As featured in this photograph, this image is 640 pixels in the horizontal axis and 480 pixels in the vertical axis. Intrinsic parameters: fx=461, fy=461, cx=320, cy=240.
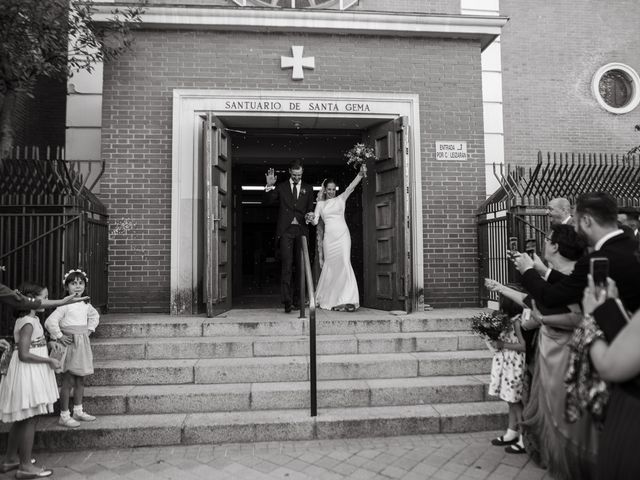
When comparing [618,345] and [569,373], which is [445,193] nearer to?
[569,373]

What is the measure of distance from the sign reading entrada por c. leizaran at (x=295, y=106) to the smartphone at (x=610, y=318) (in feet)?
19.0

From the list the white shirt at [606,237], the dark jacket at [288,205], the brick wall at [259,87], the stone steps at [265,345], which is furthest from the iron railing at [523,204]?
the white shirt at [606,237]

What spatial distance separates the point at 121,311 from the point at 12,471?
3.32 metres

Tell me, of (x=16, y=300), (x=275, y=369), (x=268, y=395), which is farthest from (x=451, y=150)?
(x=16, y=300)

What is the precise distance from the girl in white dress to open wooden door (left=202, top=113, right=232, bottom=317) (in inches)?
101

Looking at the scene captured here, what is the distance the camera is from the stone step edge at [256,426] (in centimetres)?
402

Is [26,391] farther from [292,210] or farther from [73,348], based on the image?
[292,210]

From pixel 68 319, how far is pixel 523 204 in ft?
17.9

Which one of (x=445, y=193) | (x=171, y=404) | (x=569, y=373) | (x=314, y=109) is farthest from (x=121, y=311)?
(x=569, y=373)

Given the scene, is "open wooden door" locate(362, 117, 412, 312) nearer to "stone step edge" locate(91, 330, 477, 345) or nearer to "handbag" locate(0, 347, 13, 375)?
"stone step edge" locate(91, 330, 477, 345)

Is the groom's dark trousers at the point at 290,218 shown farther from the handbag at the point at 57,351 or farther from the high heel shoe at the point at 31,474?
the high heel shoe at the point at 31,474

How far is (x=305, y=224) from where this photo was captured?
23.2 feet

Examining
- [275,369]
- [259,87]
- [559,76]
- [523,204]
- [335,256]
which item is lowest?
[275,369]

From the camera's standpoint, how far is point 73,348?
14.1 feet
